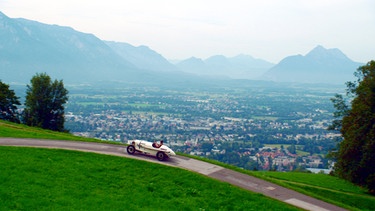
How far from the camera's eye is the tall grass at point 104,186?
59.6 feet

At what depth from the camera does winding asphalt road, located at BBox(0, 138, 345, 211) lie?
23341mm

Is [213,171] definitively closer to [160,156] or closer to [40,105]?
[160,156]

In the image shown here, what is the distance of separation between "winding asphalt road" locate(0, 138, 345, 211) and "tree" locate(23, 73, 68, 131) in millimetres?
33111

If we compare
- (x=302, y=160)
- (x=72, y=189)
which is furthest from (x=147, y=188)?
(x=302, y=160)

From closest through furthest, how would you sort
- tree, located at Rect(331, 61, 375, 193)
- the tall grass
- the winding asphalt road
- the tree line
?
the tall grass, the winding asphalt road, tree, located at Rect(331, 61, 375, 193), the tree line

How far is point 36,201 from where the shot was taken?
1752 cm

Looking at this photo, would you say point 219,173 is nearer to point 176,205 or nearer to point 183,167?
point 183,167

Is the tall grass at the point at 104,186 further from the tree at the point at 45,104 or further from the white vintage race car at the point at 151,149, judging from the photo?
the tree at the point at 45,104

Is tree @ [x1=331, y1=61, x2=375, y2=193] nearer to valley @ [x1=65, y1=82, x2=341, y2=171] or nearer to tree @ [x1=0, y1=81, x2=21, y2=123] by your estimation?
valley @ [x1=65, y1=82, x2=341, y2=171]

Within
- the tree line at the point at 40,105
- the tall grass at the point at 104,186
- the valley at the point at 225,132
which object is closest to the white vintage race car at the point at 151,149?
the tall grass at the point at 104,186

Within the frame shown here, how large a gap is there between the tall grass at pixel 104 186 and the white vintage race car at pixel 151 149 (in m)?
2.02

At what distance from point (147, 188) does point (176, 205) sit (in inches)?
96.3

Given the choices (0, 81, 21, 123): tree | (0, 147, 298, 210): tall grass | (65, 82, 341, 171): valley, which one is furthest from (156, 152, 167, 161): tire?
(0, 81, 21, 123): tree

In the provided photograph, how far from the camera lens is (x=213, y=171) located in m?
26.6
